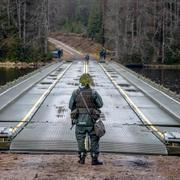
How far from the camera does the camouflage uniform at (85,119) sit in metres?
11.9

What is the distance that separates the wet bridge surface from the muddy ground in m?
1.02

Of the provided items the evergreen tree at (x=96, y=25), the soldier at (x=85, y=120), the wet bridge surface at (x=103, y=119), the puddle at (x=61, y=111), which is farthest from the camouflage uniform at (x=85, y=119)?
the evergreen tree at (x=96, y=25)

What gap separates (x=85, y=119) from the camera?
11953 mm

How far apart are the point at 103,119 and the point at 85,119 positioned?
819 cm

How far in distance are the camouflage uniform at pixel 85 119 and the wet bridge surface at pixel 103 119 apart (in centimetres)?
216

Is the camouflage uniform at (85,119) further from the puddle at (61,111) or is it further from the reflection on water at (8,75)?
the reflection on water at (8,75)

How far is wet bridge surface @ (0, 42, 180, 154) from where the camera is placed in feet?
48.0

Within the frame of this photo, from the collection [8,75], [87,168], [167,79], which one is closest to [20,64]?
[8,75]

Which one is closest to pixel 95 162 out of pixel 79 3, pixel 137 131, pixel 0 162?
pixel 0 162

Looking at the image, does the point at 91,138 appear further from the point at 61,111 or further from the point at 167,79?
the point at 167,79

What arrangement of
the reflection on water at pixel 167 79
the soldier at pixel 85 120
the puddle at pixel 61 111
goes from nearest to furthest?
the soldier at pixel 85 120, the puddle at pixel 61 111, the reflection on water at pixel 167 79

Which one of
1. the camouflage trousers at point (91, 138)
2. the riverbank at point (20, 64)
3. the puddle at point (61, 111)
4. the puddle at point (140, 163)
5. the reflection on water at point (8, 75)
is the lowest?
the riverbank at point (20, 64)

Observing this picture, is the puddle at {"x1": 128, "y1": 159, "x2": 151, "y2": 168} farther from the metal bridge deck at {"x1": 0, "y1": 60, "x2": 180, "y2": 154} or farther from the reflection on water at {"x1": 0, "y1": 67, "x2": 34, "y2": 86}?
the reflection on water at {"x1": 0, "y1": 67, "x2": 34, "y2": 86}

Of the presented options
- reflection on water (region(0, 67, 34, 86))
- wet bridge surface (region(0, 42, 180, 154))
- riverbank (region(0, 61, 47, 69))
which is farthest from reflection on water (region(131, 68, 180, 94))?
riverbank (region(0, 61, 47, 69))
